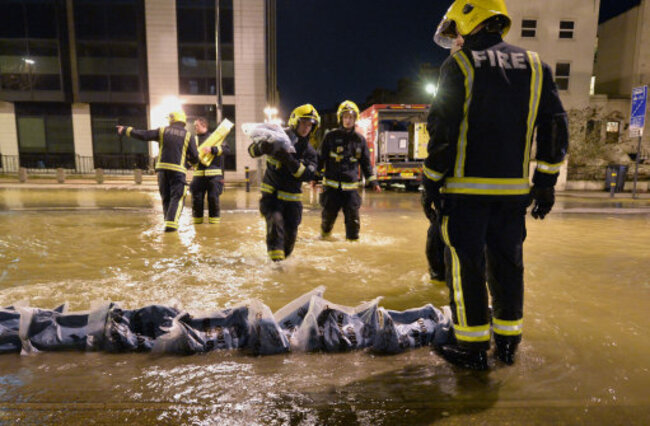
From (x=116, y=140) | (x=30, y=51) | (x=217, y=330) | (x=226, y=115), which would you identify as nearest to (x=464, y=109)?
(x=217, y=330)

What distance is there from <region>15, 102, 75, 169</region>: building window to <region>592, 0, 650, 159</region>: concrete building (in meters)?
29.2

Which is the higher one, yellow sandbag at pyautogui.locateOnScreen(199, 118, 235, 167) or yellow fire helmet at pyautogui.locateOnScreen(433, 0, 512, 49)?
yellow fire helmet at pyautogui.locateOnScreen(433, 0, 512, 49)

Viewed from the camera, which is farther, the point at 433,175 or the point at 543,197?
the point at 543,197

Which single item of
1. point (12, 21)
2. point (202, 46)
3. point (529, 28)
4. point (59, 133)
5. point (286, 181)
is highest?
point (12, 21)

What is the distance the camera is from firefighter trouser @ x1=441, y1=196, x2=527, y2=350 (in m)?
2.60

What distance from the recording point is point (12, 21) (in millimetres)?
24516

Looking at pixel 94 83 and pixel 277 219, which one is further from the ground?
pixel 94 83

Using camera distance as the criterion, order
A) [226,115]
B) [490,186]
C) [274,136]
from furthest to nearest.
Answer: [226,115] < [274,136] < [490,186]

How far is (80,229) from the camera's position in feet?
24.1

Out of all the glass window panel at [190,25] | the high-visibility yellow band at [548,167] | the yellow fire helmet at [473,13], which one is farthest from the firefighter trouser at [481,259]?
the glass window panel at [190,25]

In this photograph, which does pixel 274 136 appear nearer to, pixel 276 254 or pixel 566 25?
pixel 276 254

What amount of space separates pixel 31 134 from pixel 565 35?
29.9 m

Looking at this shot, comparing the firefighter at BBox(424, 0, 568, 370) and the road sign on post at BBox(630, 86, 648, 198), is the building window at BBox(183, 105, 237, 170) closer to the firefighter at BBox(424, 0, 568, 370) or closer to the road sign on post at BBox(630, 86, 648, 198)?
the road sign on post at BBox(630, 86, 648, 198)

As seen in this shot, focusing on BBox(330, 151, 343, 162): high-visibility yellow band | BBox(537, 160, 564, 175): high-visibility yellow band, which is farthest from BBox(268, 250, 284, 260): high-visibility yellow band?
BBox(537, 160, 564, 175): high-visibility yellow band
